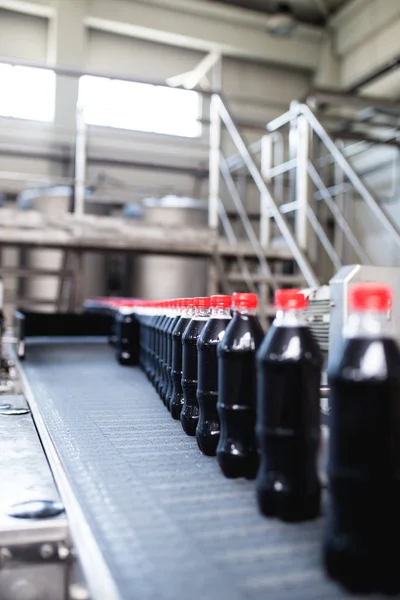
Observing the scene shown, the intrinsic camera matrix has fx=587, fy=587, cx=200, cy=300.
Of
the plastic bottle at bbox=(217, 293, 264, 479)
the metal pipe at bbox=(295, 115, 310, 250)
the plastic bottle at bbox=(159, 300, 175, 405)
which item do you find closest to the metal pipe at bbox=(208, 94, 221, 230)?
the metal pipe at bbox=(295, 115, 310, 250)

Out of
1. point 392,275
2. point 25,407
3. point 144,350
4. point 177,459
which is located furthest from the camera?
point 144,350

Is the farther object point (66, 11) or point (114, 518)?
Result: point (66, 11)

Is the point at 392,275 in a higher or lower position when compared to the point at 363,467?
higher

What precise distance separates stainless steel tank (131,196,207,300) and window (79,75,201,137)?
2.29m

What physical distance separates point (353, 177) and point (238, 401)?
213 cm

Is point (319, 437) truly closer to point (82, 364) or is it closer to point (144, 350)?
point (144, 350)

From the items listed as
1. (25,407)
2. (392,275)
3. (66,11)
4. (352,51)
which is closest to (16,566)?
(25,407)

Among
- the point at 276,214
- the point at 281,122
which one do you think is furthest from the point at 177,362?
the point at 281,122

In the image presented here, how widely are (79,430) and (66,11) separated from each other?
6314mm

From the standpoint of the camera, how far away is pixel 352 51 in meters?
7.31

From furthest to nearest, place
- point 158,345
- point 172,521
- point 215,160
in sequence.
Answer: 1. point 215,160
2. point 158,345
3. point 172,521

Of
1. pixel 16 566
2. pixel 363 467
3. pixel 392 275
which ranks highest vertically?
pixel 392 275

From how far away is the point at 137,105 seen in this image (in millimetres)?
6832

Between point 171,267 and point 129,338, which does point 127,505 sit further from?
point 171,267
